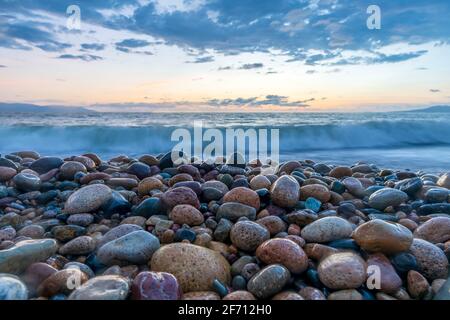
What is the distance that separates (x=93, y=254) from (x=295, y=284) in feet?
4.32

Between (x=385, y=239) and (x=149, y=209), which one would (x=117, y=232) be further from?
(x=385, y=239)

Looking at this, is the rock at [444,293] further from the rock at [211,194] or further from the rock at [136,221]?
the rock at [136,221]

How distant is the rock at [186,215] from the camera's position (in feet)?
9.17

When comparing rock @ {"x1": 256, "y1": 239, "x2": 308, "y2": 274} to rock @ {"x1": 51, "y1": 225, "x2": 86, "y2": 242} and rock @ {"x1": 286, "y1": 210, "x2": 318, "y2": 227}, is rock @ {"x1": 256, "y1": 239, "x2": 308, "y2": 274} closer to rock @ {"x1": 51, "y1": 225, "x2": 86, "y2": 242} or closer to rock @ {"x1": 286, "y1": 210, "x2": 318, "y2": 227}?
rock @ {"x1": 286, "y1": 210, "x2": 318, "y2": 227}

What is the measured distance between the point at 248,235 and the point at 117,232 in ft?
3.07

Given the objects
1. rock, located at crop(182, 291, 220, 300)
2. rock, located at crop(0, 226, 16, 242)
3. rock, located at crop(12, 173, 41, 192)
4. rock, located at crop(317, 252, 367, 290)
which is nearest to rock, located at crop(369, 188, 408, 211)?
rock, located at crop(317, 252, 367, 290)

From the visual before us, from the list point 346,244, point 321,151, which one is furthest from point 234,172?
point 321,151

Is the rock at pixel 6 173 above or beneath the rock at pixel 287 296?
above

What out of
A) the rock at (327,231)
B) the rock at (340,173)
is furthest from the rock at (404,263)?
the rock at (340,173)

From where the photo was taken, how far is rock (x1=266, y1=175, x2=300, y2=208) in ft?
10.2

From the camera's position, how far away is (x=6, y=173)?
395 cm

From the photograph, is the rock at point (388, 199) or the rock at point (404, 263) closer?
the rock at point (404, 263)
